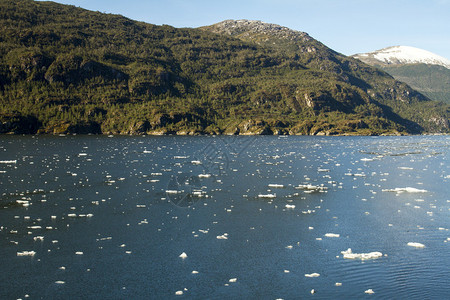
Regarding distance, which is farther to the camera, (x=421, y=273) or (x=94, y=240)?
(x=94, y=240)

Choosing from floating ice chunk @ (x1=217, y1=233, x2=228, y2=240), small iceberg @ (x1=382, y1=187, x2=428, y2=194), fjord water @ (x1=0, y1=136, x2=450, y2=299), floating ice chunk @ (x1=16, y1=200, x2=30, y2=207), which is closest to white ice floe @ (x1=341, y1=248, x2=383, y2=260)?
fjord water @ (x1=0, y1=136, x2=450, y2=299)

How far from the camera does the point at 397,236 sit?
27859mm

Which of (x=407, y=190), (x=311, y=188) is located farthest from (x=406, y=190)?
(x=311, y=188)

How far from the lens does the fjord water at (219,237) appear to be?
769 inches

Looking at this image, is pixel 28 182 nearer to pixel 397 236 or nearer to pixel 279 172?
pixel 279 172

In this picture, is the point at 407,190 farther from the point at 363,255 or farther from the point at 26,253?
the point at 26,253

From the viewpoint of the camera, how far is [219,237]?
2697 cm

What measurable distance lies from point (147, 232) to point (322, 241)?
500 inches

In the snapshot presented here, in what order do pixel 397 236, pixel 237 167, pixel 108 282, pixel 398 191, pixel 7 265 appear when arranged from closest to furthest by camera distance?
pixel 108 282
pixel 7 265
pixel 397 236
pixel 398 191
pixel 237 167

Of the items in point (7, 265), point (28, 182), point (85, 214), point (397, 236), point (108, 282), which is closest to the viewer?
point (108, 282)

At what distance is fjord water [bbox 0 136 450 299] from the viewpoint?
19.5 meters

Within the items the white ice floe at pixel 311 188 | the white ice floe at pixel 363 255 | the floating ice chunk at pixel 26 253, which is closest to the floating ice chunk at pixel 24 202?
the floating ice chunk at pixel 26 253

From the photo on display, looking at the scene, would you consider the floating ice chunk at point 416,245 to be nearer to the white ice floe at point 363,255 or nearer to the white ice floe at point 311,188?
the white ice floe at point 363,255

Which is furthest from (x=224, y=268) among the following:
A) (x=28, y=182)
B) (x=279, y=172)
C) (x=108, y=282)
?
(x=279, y=172)
